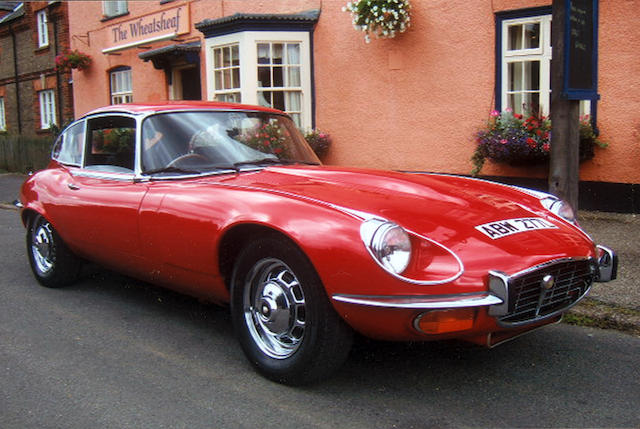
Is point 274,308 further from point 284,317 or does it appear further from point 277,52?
point 277,52

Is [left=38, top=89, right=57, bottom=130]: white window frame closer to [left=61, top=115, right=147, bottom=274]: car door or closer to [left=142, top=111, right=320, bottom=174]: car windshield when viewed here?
[left=61, top=115, right=147, bottom=274]: car door

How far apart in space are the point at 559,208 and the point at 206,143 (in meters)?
2.22

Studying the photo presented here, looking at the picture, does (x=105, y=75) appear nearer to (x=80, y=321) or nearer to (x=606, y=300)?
(x=80, y=321)

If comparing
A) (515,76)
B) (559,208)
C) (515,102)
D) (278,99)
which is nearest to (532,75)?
(515,76)

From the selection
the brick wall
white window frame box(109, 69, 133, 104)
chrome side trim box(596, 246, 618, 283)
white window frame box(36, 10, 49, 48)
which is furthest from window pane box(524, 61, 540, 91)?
white window frame box(36, 10, 49, 48)

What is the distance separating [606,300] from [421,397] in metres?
2.07

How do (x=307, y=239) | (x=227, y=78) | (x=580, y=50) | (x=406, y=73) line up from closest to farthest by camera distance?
(x=307, y=239), (x=580, y=50), (x=406, y=73), (x=227, y=78)

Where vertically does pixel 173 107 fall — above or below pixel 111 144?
above

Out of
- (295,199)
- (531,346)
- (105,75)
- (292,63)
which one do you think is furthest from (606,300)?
(105,75)

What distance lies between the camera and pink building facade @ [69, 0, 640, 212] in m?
7.71

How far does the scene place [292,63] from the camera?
11.2 metres

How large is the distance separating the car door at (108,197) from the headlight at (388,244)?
1.77 metres

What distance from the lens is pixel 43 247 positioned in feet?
16.7

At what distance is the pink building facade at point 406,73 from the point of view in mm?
7707
